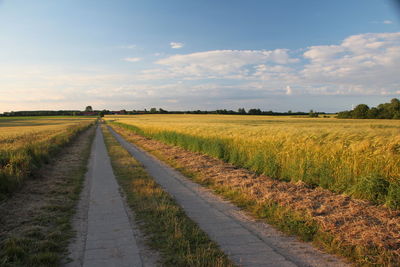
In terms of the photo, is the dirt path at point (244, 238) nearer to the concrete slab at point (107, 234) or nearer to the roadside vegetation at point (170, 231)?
the roadside vegetation at point (170, 231)

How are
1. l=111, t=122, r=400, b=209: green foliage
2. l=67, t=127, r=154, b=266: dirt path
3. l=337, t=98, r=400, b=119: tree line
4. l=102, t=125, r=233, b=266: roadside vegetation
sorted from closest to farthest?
l=102, t=125, r=233, b=266: roadside vegetation
l=67, t=127, r=154, b=266: dirt path
l=111, t=122, r=400, b=209: green foliage
l=337, t=98, r=400, b=119: tree line

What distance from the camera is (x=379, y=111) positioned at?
167ft

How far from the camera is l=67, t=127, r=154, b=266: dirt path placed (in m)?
4.38

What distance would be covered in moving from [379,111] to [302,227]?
5627 centimetres

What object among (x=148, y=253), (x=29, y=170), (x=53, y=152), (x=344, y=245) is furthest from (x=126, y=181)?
(x=53, y=152)

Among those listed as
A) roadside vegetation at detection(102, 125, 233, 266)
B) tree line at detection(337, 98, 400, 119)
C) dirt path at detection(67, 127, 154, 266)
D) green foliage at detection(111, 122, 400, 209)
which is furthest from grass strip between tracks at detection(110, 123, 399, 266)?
tree line at detection(337, 98, 400, 119)

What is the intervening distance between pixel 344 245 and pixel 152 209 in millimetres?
4316

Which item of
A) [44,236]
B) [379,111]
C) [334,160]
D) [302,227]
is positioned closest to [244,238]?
[302,227]

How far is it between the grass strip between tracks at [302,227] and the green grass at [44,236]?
442 cm

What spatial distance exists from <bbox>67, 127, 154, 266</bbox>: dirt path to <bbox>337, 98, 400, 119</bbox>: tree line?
51.1m

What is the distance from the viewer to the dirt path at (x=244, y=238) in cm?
440

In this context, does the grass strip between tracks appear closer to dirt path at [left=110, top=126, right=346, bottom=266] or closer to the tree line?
dirt path at [left=110, top=126, right=346, bottom=266]

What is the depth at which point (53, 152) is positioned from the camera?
1644 cm

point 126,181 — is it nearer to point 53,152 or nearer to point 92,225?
point 92,225
